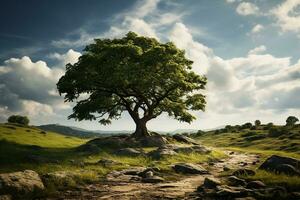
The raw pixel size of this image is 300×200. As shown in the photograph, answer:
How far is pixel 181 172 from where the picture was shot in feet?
86.1

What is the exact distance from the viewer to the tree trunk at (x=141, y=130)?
52.7 metres

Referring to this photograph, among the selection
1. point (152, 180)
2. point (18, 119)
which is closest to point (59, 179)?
point (152, 180)

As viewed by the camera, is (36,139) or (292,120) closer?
(36,139)

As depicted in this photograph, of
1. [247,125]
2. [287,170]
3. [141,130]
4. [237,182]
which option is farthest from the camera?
[247,125]

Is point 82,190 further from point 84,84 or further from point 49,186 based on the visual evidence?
point 84,84

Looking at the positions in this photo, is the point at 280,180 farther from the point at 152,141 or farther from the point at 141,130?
the point at 141,130

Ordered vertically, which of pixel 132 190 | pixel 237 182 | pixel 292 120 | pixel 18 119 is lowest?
pixel 132 190

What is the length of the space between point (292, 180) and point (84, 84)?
121 feet

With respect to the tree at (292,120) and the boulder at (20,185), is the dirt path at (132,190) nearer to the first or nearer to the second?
the boulder at (20,185)

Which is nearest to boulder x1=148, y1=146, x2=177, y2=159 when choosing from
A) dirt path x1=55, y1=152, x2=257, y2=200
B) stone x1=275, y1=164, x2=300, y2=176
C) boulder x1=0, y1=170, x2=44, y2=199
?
dirt path x1=55, y1=152, x2=257, y2=200

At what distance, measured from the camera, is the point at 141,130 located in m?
53.5

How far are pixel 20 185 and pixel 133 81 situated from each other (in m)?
31.3

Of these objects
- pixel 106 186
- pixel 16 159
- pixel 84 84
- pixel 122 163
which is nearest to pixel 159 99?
pixel 84 84

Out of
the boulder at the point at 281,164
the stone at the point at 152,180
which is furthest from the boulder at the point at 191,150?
the stone at the point at 152,180
